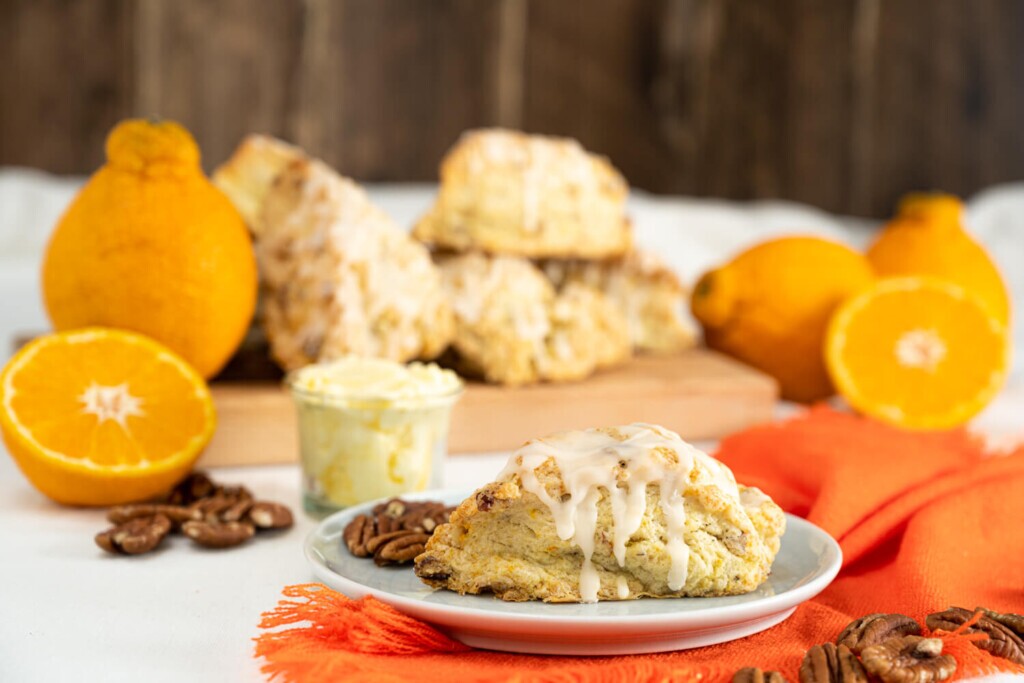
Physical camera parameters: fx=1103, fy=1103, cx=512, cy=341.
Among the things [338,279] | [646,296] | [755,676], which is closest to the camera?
[755,676]

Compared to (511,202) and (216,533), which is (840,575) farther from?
(511,202)

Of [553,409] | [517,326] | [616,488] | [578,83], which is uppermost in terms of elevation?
[578,83]

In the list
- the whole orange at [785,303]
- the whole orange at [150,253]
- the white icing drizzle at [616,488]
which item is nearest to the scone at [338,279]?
the whole orange at [150,253]

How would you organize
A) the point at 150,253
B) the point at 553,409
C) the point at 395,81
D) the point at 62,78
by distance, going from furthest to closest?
the point at 395,81, the point at 62,78, the point at 553,409, the point at 150,253

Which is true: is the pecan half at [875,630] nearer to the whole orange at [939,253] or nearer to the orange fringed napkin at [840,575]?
the orange fringed napkin at [840,575]

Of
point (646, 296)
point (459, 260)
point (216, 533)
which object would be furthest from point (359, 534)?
point (646, 296)

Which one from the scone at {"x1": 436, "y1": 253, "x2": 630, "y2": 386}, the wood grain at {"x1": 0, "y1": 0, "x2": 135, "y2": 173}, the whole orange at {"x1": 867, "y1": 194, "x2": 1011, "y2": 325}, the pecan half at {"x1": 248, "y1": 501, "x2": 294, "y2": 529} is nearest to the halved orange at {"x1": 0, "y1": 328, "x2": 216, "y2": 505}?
the pecan half at {"x1": 248, "y1": 501, "x2": 294, "y2": 529}
